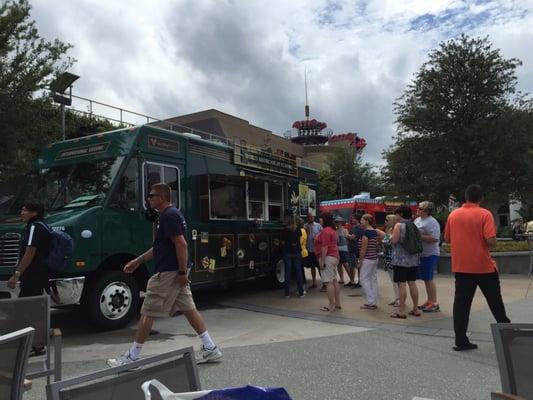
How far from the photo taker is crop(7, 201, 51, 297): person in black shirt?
20.1 ft

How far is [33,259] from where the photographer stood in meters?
6.20

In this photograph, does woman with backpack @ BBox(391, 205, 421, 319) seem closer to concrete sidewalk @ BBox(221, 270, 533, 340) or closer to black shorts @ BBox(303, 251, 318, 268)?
concrete sidewalk @ BBox(221, 270, 533, 340)

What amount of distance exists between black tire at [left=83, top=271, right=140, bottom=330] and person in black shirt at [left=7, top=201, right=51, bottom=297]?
3.40 feet

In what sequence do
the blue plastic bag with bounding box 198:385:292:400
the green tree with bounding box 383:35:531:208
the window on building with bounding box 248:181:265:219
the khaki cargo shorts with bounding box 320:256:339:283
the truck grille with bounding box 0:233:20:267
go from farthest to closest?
the green tree with bounding box 383:35:531:208 < the window on building with bounding box 248:181:265:219 < the khaki cargo shorts with bounding box 320:256:339:283 < the truck grille with bounding box 0:233:20:267 < the blue plastic bag with bounding box 198:385:292:400

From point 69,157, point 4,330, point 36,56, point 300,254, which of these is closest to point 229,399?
point 4,330

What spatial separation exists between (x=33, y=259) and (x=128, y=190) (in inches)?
79.4

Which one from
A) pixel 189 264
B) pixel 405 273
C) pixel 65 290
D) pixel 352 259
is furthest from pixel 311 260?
pixel 65 290

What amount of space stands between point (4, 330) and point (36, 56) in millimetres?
9345

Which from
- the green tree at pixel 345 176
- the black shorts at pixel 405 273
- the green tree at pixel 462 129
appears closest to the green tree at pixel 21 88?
the black shorts at pixel 405 273

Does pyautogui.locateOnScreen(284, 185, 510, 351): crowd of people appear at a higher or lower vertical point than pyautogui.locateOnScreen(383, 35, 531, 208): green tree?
lower

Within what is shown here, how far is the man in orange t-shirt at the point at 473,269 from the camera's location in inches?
229

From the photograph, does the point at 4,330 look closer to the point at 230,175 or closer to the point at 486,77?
the point at 230,175

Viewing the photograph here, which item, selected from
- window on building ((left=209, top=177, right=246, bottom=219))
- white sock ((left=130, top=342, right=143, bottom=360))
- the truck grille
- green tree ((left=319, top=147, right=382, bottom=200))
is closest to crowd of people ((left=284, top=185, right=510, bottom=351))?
window on building ((left=209, top=177, right=246, bottom=219))

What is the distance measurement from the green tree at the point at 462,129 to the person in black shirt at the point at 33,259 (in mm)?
15155
